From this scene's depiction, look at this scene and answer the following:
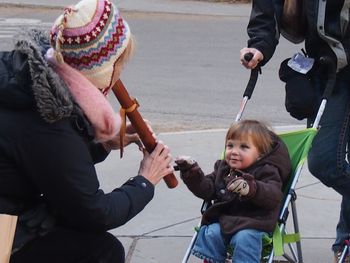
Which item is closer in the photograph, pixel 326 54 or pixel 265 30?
pixel 326 54

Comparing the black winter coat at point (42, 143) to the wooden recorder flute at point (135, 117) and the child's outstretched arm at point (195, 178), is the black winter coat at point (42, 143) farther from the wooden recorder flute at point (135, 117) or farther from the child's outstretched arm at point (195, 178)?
the child's outstretched arm at point (195, 178)

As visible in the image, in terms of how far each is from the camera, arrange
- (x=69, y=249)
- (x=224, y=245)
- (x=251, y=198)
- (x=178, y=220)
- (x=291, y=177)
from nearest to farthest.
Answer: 1. (x=69, y=249)
2. (x=251, y=198)
3. (x=224, y=245)
4. (x=291, y=177)
5. (x=178, y=220)

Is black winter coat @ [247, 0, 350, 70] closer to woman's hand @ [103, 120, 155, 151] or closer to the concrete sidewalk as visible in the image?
woman's hand @ [103, 120, 155, 151]

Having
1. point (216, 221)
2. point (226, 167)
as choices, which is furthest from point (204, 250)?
point (226, 167)

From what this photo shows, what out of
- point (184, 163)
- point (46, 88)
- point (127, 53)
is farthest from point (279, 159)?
point (46, 88)

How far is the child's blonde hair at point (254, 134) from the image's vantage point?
4.04m

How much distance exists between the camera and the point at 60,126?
122 inches

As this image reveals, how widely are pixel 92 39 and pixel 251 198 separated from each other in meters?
1.12

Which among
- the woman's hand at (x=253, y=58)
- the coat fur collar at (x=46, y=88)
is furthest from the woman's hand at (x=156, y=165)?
the woman's hand at (x=253, y=58)

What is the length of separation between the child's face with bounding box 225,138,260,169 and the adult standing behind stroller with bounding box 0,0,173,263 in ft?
2.57

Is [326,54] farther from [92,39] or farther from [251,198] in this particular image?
[92,39]

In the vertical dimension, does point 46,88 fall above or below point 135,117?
above

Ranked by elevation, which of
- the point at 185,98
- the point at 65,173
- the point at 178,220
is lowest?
the point at 185,98

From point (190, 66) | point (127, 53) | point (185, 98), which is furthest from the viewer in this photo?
point (190, 66)
